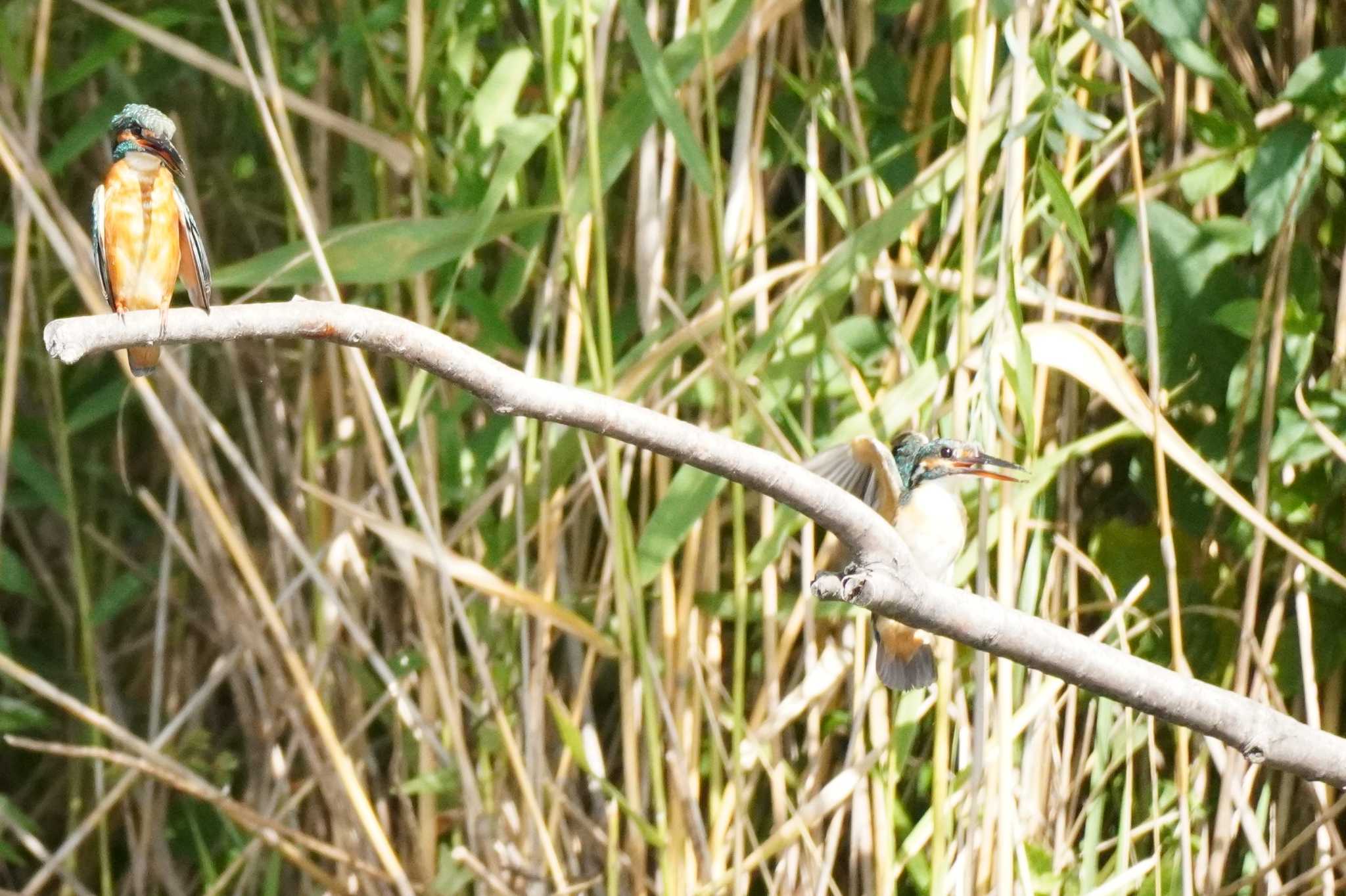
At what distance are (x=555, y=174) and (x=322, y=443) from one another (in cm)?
53

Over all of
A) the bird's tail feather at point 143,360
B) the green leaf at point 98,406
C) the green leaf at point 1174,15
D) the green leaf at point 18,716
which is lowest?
the green leaf at point 18,716

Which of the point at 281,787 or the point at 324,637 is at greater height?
the point at 324,637

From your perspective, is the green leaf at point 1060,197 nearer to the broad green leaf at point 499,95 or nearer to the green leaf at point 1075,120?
the green leaf at point 1075,120

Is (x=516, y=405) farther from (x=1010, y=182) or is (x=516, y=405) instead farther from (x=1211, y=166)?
(x=1211, y=166)

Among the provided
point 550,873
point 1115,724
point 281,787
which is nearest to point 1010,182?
point 1115,724

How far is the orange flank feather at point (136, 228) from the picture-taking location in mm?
1426

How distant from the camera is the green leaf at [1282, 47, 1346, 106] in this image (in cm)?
164

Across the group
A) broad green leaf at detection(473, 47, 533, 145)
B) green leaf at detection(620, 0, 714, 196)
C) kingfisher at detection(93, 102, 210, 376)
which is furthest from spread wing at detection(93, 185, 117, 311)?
green leaf at detection(620, 0, 714, 196)

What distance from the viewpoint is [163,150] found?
1393 mm

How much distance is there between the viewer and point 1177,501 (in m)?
1.82

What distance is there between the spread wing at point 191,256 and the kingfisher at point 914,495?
55cm

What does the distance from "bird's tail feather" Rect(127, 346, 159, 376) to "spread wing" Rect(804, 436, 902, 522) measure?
1.98 feet

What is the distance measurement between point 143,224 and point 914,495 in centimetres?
74

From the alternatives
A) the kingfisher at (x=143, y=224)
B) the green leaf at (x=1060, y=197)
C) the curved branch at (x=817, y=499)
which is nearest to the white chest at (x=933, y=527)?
the green leaf at (x=1060, y=197)
